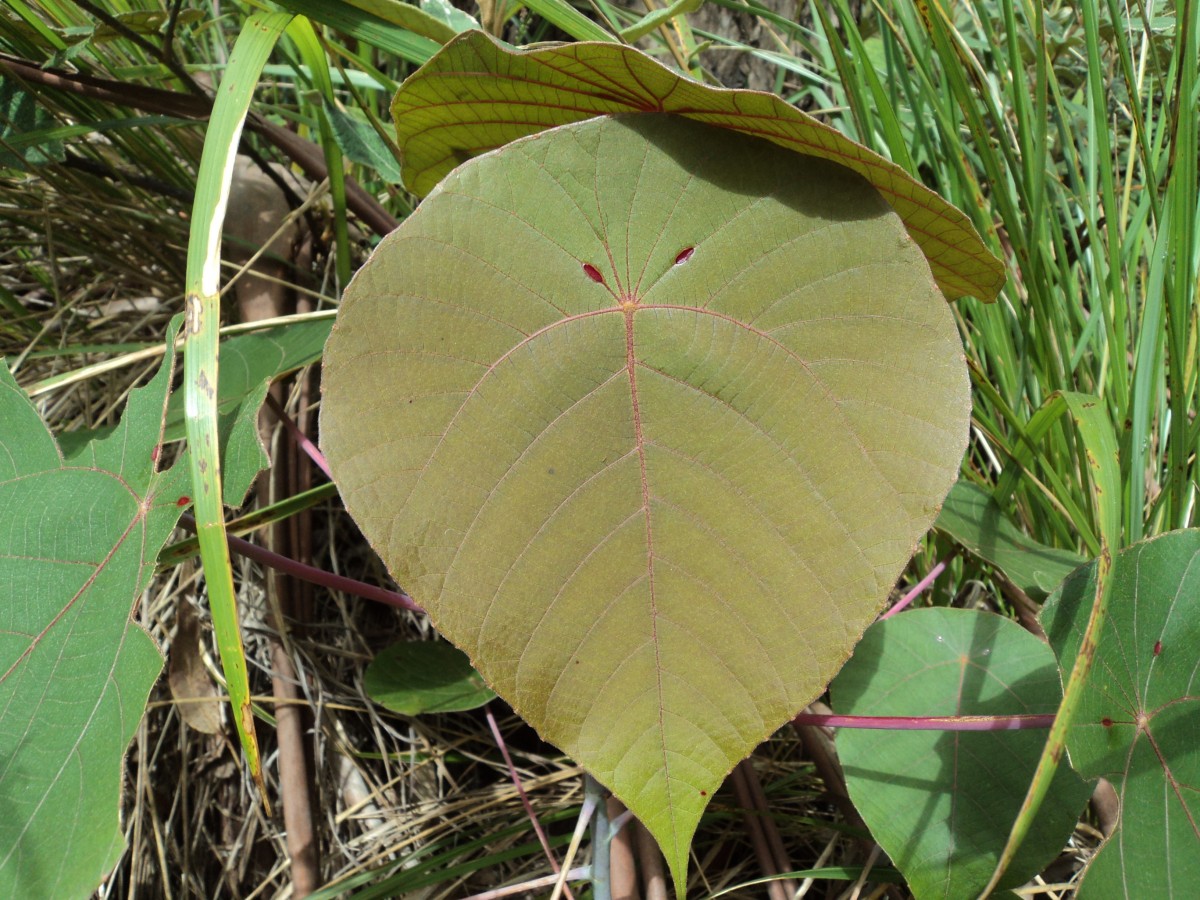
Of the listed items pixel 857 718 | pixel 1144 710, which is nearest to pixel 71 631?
pixel 857 718

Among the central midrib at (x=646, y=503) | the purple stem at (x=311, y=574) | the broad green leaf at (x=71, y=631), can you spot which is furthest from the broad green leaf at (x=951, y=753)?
the broad green leaf at (x=71, y=631)

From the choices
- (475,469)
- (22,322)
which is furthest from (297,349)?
(22,322)

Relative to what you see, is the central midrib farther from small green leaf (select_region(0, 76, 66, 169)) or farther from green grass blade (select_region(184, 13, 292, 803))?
small green leaf (select_region(0, 76, 66, 169))

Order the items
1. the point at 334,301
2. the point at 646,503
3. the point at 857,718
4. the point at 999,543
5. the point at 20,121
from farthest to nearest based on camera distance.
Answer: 1. the point at 334,301
2. the point at 20,121
3. the point at 999,543
4. the point at 857,718
5. the point at 646,503

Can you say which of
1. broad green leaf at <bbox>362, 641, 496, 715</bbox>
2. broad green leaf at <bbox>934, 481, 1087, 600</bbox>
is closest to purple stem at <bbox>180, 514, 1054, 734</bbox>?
broad green leaf at <bbox>934, 481, 1087, 600</bbox>

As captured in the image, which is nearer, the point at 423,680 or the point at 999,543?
the point at 999,543

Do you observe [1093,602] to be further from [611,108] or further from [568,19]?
[568,19]

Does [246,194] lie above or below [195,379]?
above

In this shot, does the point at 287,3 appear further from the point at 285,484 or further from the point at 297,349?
the point at 285,484
